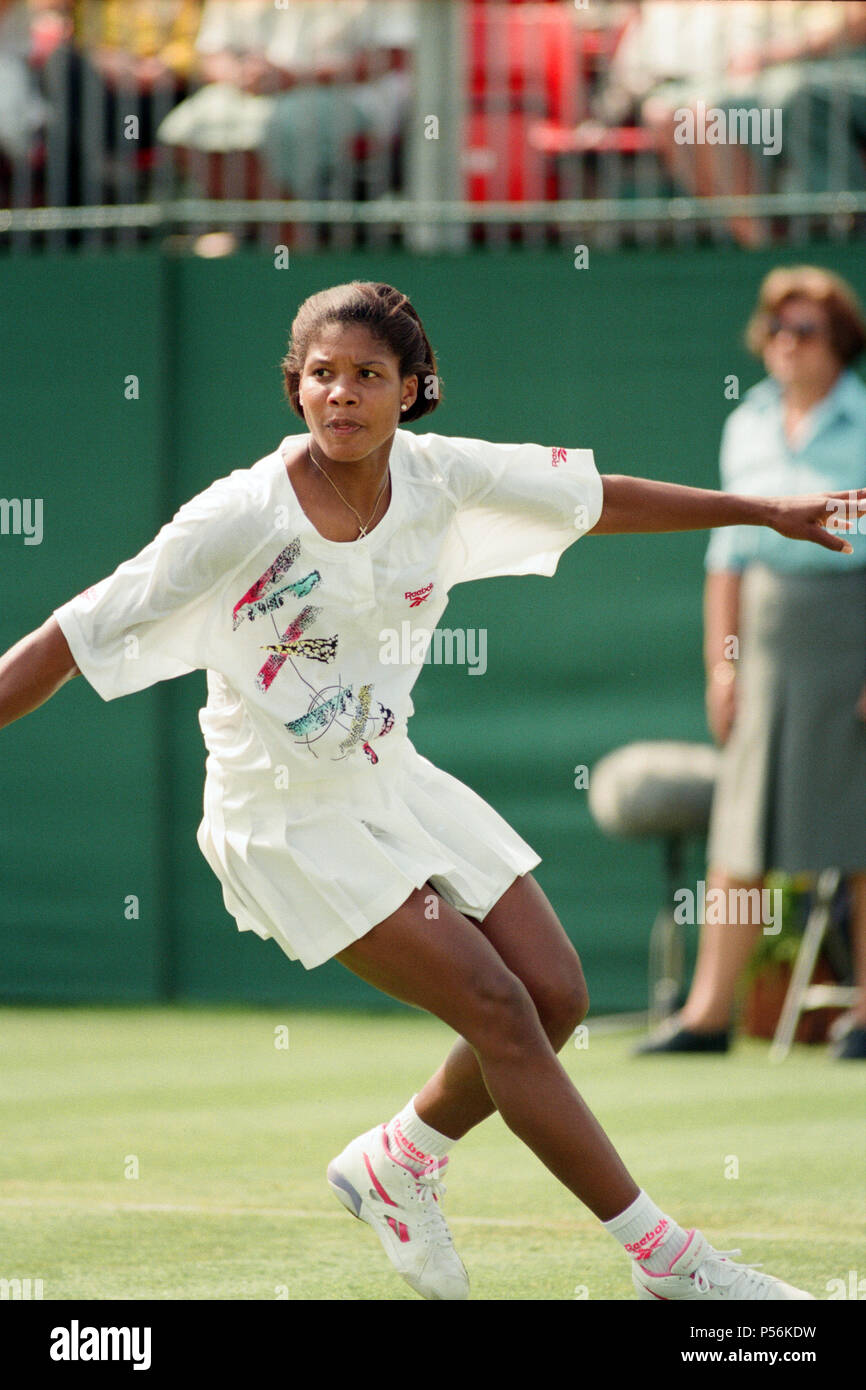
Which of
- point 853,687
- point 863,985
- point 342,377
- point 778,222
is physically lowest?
point 863,985

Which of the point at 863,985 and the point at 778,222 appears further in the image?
the point at 778,222

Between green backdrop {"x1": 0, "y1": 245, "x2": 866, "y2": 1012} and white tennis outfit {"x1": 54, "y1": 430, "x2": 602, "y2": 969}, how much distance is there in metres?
4.16

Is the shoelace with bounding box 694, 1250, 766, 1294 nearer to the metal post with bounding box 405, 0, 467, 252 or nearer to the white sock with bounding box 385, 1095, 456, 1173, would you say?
the white sock with bounding box 385, 1095, 456, 1173

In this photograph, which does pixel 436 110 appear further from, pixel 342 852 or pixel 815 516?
pixel 342 852

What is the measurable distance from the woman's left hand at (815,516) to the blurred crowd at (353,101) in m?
4.54

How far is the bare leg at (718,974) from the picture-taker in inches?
281

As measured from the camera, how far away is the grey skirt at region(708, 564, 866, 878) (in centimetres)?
730

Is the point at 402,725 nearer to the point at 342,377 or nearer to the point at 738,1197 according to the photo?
the point at 342,377

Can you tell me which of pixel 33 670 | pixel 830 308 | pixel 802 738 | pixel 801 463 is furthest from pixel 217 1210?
pixel 830 308

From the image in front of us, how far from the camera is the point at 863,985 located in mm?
7195

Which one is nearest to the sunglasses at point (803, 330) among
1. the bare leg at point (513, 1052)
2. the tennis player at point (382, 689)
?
the tennis player at point (382, 689)

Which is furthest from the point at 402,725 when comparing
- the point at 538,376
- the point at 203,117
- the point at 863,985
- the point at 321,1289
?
the point at 203,117

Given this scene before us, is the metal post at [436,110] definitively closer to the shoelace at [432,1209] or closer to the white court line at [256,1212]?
the white court line at [256,1212]
